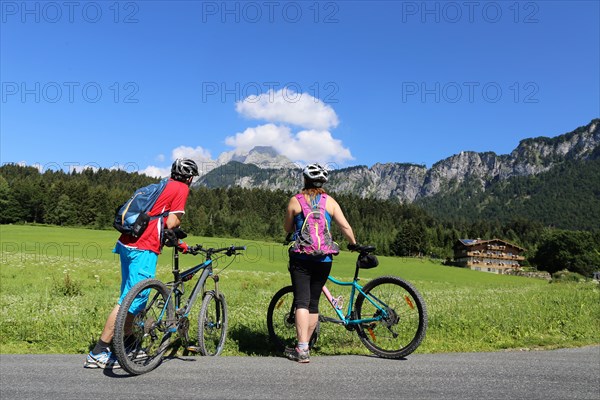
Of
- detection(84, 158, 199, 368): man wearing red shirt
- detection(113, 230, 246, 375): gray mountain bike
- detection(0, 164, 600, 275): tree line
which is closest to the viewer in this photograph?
detection(113, 230, 246, 375): gray mountain bike

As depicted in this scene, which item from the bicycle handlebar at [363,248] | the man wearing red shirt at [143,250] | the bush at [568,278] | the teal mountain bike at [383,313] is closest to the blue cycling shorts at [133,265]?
the man wearing red shirt at [143,250]

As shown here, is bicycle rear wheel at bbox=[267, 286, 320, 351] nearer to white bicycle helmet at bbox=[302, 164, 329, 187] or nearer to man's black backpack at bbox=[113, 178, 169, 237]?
white bicycle helmet at bbox=[302, 164, 329, 187]

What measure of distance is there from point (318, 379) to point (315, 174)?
2761mm

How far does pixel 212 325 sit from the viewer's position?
6.81 meters

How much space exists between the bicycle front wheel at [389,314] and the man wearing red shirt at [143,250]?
3.01m

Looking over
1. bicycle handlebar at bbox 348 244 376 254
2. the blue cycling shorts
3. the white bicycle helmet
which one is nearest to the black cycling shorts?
bicycle handlebar at bbox 348 244 376 254

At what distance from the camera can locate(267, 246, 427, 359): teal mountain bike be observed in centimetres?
623

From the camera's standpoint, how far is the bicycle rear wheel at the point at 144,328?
5184mm

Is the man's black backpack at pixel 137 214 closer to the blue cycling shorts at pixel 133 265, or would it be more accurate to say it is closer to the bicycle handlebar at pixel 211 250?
the blue cycling shorts at pixel 133 265

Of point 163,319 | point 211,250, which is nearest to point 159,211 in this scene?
point 211,250

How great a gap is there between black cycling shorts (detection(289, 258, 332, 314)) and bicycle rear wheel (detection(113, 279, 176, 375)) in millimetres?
1751

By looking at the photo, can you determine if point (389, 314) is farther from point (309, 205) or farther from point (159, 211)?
point (159, 211)

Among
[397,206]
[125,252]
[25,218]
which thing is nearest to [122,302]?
[125,252]

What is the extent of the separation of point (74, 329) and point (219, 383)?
4367 millimetres
